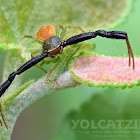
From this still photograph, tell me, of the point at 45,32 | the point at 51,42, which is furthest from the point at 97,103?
the point at 45,32

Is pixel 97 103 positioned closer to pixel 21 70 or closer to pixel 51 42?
pixel 51 42

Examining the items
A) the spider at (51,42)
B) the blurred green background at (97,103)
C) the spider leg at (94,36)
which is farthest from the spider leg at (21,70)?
the blurred green background at (97,103)

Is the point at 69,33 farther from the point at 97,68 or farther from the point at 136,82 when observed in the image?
the point at 136,82

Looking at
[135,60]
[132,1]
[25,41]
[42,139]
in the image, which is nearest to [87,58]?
[135,60]

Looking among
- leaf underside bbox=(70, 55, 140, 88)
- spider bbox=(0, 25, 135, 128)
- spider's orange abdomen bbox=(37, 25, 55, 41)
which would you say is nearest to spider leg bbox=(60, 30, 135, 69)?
spider bbox=(0, 25, 135, 128)

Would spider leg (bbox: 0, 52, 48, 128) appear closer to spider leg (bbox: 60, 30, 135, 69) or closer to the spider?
the spider

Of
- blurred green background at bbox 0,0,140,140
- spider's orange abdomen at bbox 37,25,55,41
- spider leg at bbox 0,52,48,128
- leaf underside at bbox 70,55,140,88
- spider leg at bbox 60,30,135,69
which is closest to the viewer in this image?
leaf underside at bbox 70,55,140,88

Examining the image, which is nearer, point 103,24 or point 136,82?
point 136,82
